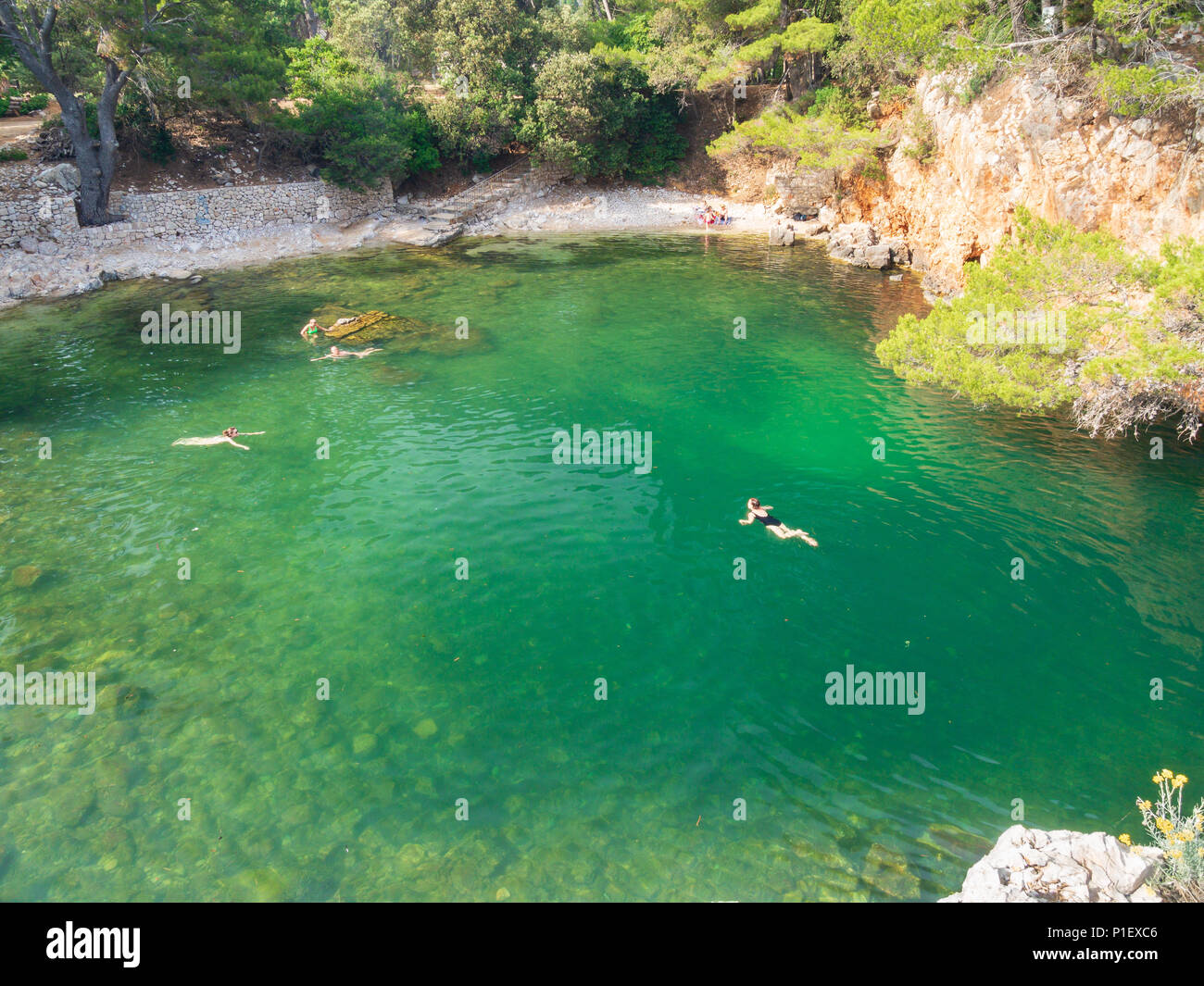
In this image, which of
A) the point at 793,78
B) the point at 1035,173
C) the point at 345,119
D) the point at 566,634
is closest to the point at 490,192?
the point at 345,119

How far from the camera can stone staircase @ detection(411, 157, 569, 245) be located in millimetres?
46125

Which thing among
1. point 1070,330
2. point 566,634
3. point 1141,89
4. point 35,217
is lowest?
point 566,634

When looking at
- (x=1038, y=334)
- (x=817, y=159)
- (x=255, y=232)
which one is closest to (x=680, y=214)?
(x=817, y=159)

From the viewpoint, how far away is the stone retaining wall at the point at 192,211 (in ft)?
114

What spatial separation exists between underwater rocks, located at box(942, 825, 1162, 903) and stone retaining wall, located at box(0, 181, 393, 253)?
44343 mm

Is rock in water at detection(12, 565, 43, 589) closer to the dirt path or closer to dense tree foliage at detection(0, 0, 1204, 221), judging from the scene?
dense tree foliage at detection(0, 0, 1204, 221)

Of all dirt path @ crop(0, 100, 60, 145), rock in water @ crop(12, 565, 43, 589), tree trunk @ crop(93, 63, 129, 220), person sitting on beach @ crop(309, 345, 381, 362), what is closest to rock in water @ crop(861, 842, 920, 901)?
rock in water @ crop(12, 565, 43, 589)

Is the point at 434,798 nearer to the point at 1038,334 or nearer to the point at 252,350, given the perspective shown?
the point at 1038,334

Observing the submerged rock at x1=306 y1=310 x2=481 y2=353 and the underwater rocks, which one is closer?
the underwater rocks

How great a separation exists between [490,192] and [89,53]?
74.5 feet

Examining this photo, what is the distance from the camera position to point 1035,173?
24.0m

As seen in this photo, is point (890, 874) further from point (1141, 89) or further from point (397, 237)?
point (397, 237)

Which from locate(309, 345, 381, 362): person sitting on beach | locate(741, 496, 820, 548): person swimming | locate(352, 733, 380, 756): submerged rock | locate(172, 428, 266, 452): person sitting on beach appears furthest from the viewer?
locate(309, 345, 381, 362): person sitting on beach
